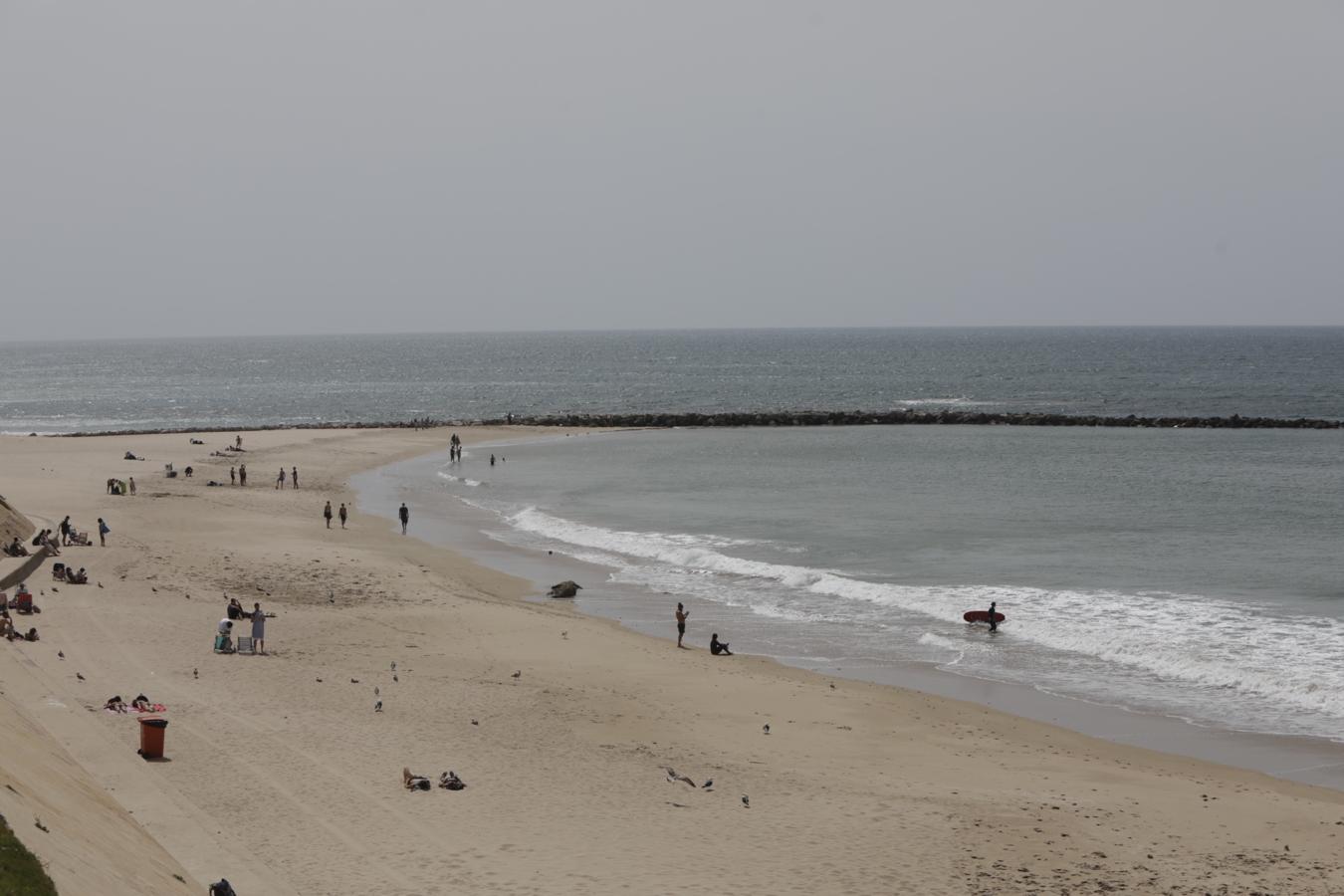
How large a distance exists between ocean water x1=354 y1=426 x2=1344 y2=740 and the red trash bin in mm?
12873

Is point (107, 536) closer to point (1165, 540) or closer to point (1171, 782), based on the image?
point (1171, 782)

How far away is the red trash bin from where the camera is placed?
15.7m

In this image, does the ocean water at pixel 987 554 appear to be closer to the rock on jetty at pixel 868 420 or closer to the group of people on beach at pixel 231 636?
the group of people on beach at pixel 231 636

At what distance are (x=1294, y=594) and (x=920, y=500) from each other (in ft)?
63.7

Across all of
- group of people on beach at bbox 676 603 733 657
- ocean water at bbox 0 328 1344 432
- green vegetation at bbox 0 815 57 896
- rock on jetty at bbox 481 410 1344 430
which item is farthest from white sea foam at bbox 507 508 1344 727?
ocean water at bbox 0 328 1344 432

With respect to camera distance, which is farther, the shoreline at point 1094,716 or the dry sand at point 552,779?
the shoreline at point 1094,716

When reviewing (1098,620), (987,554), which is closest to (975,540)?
(987,554)

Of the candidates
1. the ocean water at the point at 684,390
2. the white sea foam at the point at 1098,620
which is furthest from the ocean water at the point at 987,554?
the ocean water at the point at 684,390

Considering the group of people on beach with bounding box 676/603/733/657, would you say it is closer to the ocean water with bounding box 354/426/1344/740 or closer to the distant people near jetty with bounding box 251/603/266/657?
the ocean water with bounding box 354/426/1344/740

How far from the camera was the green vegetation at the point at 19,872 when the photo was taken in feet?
29.1

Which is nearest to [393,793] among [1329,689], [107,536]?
[1329,689]

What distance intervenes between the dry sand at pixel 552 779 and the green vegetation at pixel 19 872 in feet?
1.26

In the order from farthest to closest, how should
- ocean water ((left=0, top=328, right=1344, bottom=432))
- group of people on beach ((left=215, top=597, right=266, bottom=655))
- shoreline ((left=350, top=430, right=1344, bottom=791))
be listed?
ocean water ((left=0, top=328, right=1344, bottom=432)), group of people on beach ((left=215, top=597, right=266, bottom=655)), shoreline ((left=350, top=430, right=1344, bottom=791))

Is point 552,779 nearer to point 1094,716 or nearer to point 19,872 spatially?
point 19,872
